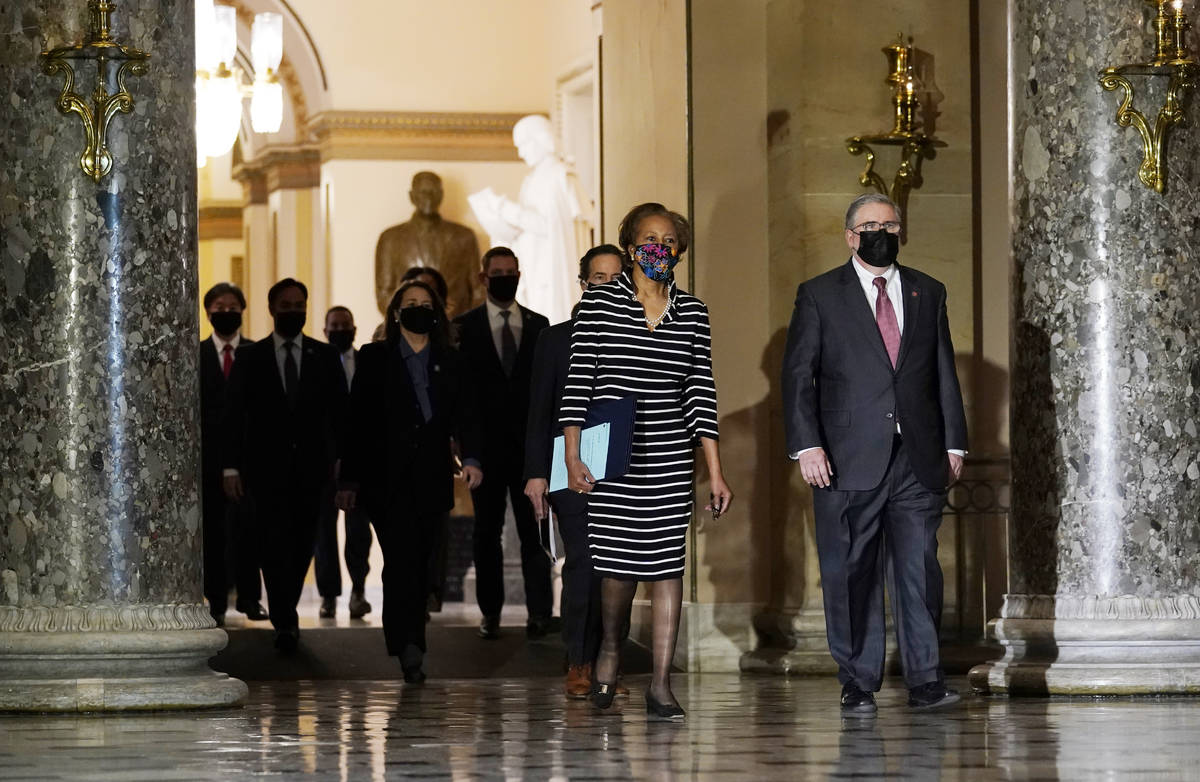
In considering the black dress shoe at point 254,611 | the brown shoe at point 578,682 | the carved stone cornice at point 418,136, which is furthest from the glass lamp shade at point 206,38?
the brown shoe at point 578,682

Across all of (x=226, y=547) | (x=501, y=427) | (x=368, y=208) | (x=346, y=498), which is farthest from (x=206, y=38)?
(x=346, y=498)

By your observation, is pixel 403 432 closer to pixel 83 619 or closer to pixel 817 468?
pixel 83 619

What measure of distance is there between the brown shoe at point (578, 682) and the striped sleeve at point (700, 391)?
145 centimetres

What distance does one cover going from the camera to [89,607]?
8203 mm

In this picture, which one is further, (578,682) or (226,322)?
(226,322)

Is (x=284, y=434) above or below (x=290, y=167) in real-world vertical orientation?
below

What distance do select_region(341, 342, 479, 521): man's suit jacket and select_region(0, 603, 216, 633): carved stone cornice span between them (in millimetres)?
1883

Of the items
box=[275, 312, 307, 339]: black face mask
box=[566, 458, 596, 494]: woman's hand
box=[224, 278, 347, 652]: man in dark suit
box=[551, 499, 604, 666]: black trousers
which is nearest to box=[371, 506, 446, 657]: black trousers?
box=[551, 499, 604, 666]: black trousers

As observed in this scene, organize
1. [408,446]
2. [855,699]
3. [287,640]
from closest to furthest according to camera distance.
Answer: [855,699], [408,446], [287,640]

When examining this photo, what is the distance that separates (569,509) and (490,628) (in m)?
2.42

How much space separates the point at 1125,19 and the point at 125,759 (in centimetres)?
444

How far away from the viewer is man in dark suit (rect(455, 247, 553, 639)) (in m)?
11.4

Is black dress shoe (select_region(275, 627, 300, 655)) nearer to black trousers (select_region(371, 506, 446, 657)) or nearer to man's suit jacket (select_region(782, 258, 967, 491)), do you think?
black trousers (select_region(371, 506, 446, 657))

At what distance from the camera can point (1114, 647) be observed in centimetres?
840
